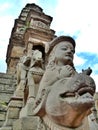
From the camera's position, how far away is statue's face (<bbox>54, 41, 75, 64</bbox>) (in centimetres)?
Result: 417

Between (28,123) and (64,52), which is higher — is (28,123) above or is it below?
below

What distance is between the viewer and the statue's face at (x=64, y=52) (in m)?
4.17

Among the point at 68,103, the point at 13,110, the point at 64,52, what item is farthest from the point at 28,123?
the point at 13,110

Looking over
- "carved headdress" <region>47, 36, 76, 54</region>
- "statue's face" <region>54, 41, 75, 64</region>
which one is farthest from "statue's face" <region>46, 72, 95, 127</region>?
"carved headdress" <region>47, 36, 76, 54</region>

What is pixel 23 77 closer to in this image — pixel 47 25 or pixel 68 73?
pixel 68 73

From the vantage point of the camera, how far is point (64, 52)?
4203 millimetres

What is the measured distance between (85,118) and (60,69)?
95 centimetres

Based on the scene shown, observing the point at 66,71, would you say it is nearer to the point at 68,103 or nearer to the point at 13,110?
the point at 68,103

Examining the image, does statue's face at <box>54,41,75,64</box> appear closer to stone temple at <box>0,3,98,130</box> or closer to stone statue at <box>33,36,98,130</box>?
stone temple at <box>0,3,98,130</box>

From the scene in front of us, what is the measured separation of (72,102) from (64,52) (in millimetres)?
1361

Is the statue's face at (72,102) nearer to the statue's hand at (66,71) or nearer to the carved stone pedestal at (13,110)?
the statue's hand at (66,71)

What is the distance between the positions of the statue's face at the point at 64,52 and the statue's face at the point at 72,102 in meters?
0.96

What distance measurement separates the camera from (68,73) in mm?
3842

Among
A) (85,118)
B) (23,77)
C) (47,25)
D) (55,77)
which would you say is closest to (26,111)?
(55,77)
